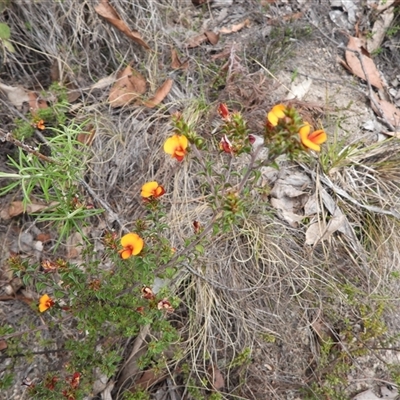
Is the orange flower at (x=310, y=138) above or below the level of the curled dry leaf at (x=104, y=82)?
above

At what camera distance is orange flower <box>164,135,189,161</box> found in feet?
4.06

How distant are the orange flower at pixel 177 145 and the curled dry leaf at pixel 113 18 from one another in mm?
1591

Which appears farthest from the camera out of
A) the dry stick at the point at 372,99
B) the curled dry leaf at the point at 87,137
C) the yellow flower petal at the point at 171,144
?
the dry stick at the point at 372,99

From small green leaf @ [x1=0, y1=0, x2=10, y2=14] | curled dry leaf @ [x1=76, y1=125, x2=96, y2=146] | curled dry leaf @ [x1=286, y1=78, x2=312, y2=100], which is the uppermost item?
small green leaf @ [x1=0, y1=0, x2=10, y2=14]

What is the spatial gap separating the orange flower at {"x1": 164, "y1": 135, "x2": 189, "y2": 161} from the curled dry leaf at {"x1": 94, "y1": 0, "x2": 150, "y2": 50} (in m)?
1.59

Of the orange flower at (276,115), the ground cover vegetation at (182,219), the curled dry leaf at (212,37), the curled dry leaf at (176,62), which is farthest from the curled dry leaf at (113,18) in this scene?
the orange flower at (276,115)

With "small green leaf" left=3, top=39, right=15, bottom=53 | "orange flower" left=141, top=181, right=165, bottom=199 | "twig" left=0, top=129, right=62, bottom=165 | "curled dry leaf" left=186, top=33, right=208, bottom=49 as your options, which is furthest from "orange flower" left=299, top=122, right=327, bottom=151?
"small green leaf" left=3, top=39, right=15, bottom=53

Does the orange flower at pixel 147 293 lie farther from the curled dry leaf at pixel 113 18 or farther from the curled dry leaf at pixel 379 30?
the curled dry leaf at pixel 379 30

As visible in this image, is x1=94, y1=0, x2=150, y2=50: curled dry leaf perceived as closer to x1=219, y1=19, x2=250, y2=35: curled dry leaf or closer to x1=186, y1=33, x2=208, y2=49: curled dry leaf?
x1=186, y1=33, x2=208, y2=49: curled dry leaf

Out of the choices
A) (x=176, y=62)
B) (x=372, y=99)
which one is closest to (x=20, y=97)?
(x=176, y=62)

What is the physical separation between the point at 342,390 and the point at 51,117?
203cm

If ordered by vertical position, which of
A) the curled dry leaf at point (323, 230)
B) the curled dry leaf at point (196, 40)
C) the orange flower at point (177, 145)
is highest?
the orange flower at point (177, 145)

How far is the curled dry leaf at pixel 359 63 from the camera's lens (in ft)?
9.21

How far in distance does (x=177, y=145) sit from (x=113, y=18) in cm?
166
